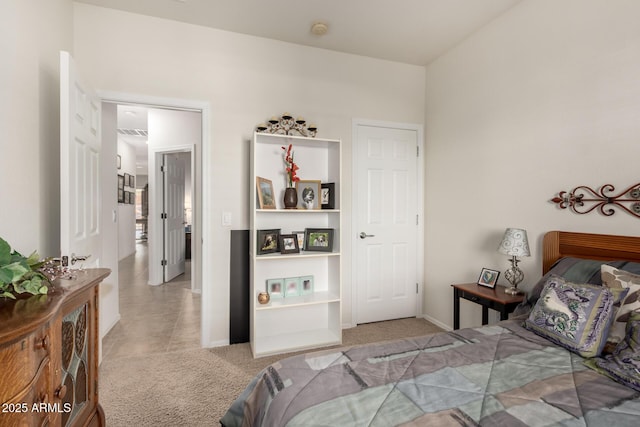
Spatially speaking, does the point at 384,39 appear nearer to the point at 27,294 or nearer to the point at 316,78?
the point at 316,78

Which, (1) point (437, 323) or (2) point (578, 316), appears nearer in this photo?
(2) point (578, 316)

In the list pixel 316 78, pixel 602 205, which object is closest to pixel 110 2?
pixel 316 78

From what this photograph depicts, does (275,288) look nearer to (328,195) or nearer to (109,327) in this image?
(328,195)

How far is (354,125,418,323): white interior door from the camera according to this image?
338cm

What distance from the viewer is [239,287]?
2.92m

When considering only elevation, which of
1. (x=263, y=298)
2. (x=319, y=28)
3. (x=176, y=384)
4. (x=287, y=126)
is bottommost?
(x=176, y=384)

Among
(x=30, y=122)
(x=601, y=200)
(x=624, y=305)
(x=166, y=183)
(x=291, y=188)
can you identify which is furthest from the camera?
(x=166, y=183)

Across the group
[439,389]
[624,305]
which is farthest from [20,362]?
[624,305]

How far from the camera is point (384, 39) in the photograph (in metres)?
3.02

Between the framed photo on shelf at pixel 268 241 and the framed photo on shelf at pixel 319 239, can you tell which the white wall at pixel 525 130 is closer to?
the framed photo on shelf at pixel 319 239

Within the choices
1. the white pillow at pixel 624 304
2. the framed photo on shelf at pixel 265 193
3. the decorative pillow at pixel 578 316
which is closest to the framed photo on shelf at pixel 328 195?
the framed photo on shelf at pixel 265 193

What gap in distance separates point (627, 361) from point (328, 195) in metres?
2.21

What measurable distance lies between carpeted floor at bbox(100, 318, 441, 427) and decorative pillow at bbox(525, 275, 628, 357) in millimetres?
1720

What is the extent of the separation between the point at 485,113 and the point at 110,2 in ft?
10.5
